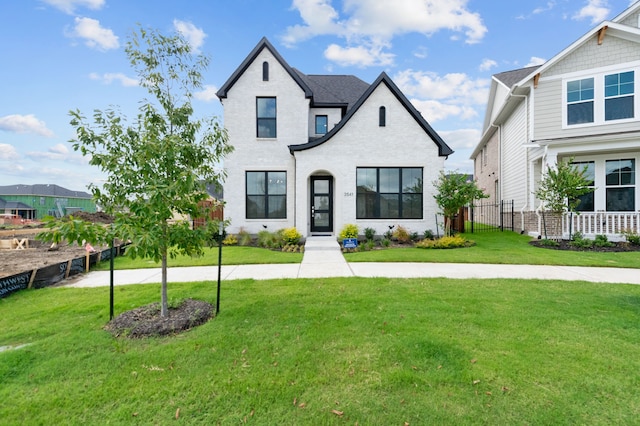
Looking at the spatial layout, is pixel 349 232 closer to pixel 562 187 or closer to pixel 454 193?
pixel 454 193

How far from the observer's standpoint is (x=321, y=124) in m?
13.9

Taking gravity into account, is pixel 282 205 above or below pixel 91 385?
Result: above

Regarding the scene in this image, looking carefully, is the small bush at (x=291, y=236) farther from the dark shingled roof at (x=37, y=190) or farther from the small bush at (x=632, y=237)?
the dark shingled roof at (x=37, y=190)

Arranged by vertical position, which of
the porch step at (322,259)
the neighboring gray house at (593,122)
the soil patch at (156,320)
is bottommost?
the soil patch at (156,320)

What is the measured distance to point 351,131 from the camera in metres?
11.8

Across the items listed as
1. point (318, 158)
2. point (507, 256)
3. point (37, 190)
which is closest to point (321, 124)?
point (318, 158)

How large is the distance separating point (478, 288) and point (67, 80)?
1464cm

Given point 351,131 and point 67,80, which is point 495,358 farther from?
point 67,80

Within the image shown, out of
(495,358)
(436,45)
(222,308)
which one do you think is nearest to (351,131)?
(436,45)

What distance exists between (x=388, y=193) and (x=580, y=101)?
29.5 feet

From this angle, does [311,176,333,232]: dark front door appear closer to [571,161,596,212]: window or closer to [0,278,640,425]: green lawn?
[0,278,640,425]: green lawn

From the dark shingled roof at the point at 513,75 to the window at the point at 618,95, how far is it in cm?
446

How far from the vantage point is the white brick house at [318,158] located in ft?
38.5

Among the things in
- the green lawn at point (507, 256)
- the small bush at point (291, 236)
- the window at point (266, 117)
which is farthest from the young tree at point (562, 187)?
the window at point (266, 117)
